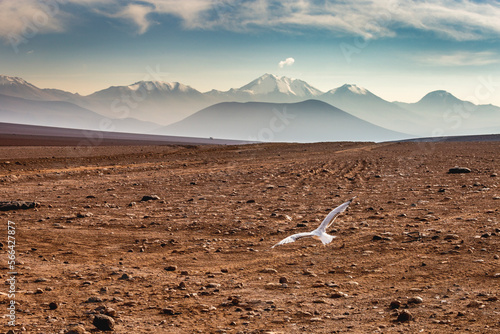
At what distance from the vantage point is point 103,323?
5.48 metres

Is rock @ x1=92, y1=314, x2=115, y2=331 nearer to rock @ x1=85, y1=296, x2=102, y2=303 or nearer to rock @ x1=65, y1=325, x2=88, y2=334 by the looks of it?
rock @ x1=65, y1=325, x2=88, y2=334

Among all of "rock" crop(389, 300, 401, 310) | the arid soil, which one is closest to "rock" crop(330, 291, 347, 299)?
the arid soil

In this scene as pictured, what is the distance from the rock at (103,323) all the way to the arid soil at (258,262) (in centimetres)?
9

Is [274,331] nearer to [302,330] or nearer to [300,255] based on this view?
[302,330]

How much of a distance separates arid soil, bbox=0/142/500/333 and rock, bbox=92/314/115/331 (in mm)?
87

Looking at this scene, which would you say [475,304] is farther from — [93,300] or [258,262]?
[93,300]

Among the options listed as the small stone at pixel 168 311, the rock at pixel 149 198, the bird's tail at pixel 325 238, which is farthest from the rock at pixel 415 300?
the rock at pixel 149 198

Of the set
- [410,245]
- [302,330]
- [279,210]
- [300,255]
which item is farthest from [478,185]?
[302,330]

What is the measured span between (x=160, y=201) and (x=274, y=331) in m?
10.3

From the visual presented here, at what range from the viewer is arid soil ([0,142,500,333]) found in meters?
5.75

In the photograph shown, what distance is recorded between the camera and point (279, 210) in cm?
1309

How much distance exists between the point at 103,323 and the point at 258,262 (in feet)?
11.4

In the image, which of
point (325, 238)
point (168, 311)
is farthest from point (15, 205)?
point (325, 238)

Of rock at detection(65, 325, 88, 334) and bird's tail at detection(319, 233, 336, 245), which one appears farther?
bird's tail at detection(319, 233, 336, 245)
